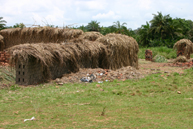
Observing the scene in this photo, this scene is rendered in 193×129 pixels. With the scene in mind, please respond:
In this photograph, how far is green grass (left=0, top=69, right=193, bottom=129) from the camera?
4.39 metres

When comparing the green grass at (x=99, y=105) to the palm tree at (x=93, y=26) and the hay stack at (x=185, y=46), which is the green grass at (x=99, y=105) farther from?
the palm tree at (x=93, y=26)

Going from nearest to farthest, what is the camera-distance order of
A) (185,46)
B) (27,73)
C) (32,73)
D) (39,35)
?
(27,73), (32,73), (39,35), (185,46)

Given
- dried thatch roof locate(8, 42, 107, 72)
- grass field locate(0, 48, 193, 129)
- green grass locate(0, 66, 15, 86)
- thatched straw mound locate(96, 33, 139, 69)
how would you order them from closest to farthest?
grass field locate(0, 48, 193, 129), dried thatch roof locate(8, 42, 107, 72), green grass locate(0, 66, 15, 86), thatched straw mound locate(96, 33, 139, 69)

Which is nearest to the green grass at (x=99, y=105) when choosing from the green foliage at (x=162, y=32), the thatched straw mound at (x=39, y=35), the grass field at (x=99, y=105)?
the grass field at (x=99, y=105)

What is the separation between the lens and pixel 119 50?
11.2m

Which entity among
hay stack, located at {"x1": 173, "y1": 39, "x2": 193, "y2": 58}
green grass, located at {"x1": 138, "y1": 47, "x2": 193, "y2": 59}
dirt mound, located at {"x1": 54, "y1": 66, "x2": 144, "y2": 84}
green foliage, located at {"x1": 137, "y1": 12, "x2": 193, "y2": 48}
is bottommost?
dirt mound, located at {"x1": 54, "y1": 66, "x2": 144, "y2": 84}

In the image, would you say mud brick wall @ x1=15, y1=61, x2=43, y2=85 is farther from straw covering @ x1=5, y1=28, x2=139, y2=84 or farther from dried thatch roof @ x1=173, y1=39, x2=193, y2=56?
dried thatch roof @ x1=173, y1=39, x2=193, y2=56

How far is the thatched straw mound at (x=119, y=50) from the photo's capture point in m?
10.8

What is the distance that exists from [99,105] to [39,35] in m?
10.4

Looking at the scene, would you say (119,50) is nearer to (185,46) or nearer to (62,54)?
(62,54)

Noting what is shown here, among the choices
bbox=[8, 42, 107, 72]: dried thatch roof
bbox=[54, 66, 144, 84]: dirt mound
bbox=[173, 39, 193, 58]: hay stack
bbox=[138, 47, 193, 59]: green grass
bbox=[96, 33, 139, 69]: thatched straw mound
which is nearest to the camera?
bbox=[8, 42, 107, 72]: dried thatch roof

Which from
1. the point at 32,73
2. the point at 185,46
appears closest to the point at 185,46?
the point at 185,46

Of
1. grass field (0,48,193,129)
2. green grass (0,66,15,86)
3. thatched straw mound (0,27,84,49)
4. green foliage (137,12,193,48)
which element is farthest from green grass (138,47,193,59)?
green grass (0,66,15,86)

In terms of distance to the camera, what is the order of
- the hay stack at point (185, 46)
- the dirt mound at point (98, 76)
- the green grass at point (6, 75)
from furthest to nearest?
the hay stack at point (185, 46) → the dirt mound at point (98, 76) → the green grass at point (6, 75)
